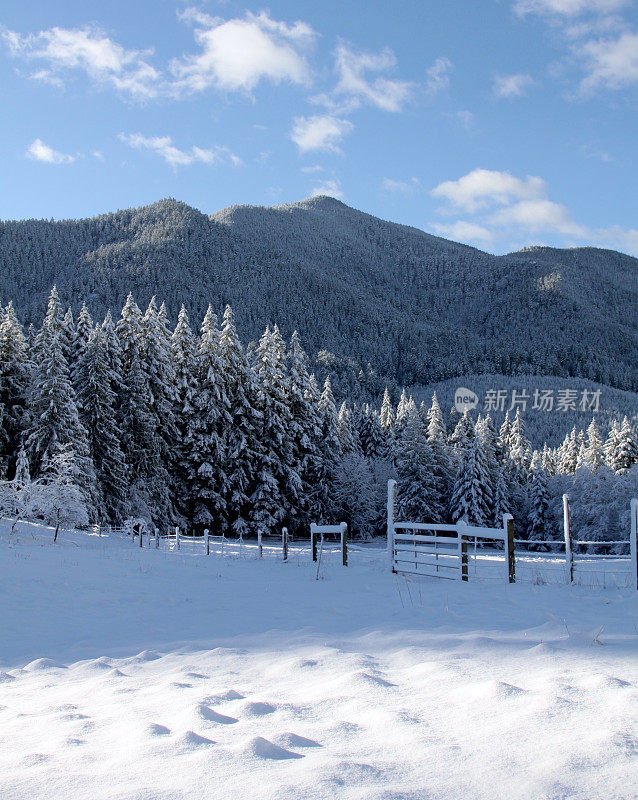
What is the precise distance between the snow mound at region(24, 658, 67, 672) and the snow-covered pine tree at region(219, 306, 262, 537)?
32.6m

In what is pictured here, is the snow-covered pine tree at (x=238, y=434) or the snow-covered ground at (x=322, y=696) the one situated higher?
the snow-covered pine tree at (x=238, y=434)

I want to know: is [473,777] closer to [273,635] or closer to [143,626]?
[273,635]

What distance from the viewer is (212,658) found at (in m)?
7.46

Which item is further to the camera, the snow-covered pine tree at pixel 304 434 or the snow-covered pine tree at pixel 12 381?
the snow-covered pine tree at pixel 304 434

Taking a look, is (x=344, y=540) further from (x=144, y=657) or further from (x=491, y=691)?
(x=491, y=691)

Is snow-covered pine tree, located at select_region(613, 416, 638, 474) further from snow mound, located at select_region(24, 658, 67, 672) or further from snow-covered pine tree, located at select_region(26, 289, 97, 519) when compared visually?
snow mound, located at select_region(24, 658, 67, 672)

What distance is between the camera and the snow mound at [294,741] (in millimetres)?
4051

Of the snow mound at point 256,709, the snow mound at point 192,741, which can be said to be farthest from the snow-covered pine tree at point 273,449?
the snow mound at point 192,741

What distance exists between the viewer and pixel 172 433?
135ft

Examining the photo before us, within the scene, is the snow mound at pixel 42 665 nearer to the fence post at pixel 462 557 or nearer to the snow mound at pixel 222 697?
the snow mound at pixel 222 697

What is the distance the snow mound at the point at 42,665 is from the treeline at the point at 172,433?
20.6 metres

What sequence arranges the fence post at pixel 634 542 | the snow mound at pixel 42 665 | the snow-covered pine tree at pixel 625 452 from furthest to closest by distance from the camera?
1. the snow-covered pine tree at pixel 625 452
2. the fence post at pixel 634 542
3. the snow mound at pixel 42 665

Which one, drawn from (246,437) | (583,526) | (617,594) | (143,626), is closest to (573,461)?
(583,526)

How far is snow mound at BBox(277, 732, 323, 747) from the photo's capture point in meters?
4.05
